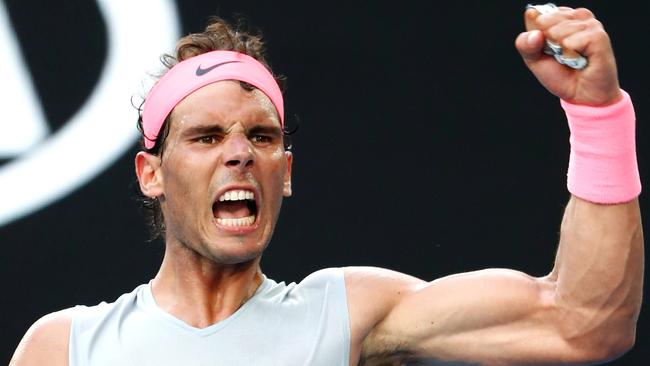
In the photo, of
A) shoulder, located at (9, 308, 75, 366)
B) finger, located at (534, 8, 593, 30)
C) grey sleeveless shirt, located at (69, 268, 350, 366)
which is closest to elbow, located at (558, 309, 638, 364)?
grey sleeveless shirt, located at (69, 268, 350, 366)

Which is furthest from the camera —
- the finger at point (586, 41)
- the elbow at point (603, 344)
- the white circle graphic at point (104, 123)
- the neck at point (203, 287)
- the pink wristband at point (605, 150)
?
the white circle graphic at point (104, 123)

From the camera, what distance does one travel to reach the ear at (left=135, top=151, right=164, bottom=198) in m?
3.03

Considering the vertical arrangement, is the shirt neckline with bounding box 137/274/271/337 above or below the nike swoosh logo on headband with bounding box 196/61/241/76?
below

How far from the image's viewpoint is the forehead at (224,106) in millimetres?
2893

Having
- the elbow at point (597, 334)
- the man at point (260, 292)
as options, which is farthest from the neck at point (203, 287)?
the elbow at point (597, 334)

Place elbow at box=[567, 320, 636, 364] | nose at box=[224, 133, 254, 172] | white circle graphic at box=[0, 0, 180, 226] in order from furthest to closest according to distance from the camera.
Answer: white circle graphic at box=[0, 0, 180, 226]
nose at box=[224, 133, 254, 172]
elbow at box=[567, 320, 636, 364]

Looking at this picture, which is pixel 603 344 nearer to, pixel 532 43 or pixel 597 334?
pixel 597 334

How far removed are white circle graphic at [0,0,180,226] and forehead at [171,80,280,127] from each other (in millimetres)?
734

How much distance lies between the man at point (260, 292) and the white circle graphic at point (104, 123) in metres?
0.58

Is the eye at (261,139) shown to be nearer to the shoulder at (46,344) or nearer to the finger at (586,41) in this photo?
the shoulder at (46,344)

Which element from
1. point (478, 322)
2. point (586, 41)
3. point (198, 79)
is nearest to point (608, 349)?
point (478, 322)

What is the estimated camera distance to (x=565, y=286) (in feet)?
8.72

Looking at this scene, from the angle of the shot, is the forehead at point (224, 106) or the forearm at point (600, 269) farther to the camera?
the forehead at point (224, 106)

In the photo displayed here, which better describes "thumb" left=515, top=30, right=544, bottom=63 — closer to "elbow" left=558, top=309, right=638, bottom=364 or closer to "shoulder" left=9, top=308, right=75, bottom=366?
"elbow" left=558, top=309, right=638, bottom=364
